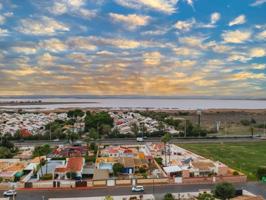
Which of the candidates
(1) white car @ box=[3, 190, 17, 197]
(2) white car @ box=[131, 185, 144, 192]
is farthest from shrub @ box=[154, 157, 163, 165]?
(1) white car @ box=[3, 190, 17, 197]

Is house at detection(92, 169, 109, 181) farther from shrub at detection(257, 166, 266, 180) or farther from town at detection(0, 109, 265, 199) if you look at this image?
shrub at detection(257, 166, 266, 180)

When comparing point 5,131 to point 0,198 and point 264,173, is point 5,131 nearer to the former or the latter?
point 0,198

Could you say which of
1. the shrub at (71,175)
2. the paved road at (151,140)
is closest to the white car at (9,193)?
the shrub at (71,175)

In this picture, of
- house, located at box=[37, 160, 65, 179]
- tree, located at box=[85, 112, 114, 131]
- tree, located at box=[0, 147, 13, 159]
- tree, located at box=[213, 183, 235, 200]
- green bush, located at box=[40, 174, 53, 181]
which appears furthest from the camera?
tree, located at box=[85, 112, 114, 131]

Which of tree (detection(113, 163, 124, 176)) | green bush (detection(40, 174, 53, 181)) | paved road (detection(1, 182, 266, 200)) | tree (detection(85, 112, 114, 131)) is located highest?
tree (detection(85, 112, 114, 131))

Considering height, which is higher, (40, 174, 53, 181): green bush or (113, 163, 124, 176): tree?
(113, 163, 124, 176): tree

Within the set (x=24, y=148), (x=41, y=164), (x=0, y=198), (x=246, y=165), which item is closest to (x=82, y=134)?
(x=24, y=148)

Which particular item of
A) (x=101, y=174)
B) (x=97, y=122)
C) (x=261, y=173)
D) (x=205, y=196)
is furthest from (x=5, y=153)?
(x=261, y=173)
